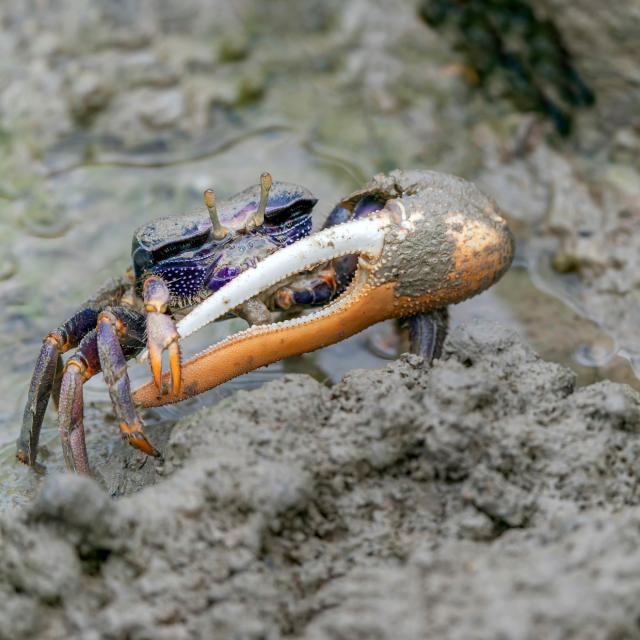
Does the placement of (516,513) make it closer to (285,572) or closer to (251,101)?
(285,572)

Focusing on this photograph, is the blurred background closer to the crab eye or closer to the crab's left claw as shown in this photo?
the crab eye

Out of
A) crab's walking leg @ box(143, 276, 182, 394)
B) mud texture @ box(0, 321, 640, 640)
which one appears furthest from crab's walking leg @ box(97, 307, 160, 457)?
mud texture @ box(0, 321, 640, 640)

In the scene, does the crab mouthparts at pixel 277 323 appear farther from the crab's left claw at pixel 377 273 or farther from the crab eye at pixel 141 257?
the crab eye at pixel 141 257

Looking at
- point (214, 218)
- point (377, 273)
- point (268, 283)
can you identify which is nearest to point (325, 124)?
point (214, 218)

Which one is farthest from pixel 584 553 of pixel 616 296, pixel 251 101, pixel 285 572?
pixel 251 101

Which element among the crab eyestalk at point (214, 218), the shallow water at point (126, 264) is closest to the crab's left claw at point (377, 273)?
the crab eyestalk at point (214, 218)
